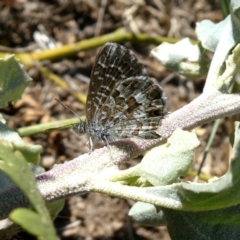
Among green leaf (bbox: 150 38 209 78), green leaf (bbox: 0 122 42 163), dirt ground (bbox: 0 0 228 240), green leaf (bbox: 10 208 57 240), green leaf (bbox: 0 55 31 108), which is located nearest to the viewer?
green leaf (bbox: 10 208 57 240)

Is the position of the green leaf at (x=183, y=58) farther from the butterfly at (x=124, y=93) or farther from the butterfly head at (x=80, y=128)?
the butterfly head at (x=80, y=128)

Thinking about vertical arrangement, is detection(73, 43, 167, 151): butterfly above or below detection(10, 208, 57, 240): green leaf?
below

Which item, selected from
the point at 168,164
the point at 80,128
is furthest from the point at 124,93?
the point at 168,164

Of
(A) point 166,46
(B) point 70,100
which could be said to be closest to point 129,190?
(A) point 166,46

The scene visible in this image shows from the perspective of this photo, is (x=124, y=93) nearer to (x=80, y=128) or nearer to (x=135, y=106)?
(x=135, y=106)

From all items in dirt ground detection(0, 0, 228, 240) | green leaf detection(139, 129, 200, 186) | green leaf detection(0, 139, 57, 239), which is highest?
green leaf detection(0, 139, 57, 239)

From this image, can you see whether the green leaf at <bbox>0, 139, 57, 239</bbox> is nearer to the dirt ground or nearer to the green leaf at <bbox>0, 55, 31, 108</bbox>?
the green leaf at <bbox>0, 55, 31, 108</bbox>

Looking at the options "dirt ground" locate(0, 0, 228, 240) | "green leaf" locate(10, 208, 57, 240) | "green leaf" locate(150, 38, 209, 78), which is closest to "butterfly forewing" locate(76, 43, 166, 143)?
"green leaf" locate(150, 38, 209, 78)
